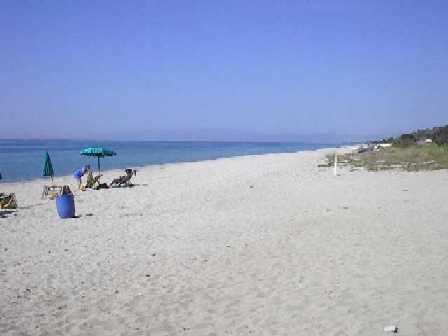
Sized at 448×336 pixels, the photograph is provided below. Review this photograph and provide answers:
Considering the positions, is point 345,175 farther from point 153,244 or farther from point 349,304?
point 349,304

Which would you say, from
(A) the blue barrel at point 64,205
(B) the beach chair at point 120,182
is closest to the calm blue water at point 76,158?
(B) the beach chair at point 120,182

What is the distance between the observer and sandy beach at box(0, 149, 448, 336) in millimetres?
Result: 4820

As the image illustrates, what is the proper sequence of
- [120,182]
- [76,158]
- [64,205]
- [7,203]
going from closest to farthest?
1. [64,205]
2. [7,203]
3. [120,182]
4. [76,158]

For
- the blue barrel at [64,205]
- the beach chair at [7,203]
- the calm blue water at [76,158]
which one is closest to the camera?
the blue barrel at [64,205]

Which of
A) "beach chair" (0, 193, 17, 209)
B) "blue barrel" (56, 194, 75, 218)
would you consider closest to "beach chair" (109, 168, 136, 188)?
"beach chair" (0, 193, 17, 209)

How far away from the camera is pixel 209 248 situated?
797 centimetres

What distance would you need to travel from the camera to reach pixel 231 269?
6633 mm

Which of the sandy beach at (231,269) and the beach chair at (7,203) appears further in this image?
the beach chair at (7,203)

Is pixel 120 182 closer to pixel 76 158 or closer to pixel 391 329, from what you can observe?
pixel 391 329

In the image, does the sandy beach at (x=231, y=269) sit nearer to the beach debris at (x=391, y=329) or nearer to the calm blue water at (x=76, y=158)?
the beach debris at (x=391, y=329)

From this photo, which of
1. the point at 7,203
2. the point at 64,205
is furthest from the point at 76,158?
the point at 64,205

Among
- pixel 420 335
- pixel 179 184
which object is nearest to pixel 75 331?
pixel 420 335

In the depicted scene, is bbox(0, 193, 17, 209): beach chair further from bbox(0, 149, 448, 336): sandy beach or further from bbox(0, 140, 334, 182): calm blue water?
bbox(0, 140, 334, 182): calm blue water

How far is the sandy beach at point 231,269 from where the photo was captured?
4820 mm
